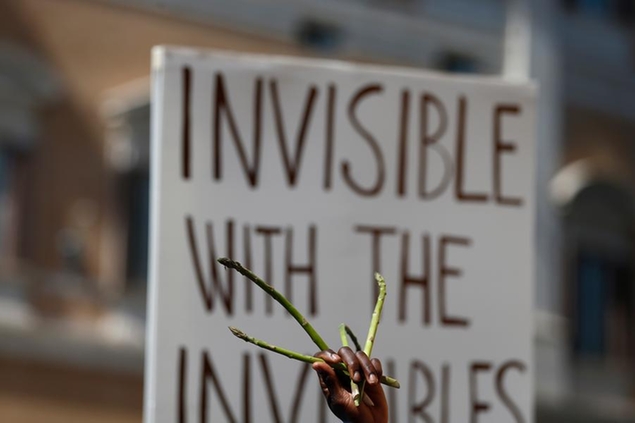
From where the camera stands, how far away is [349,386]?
299 centimetres

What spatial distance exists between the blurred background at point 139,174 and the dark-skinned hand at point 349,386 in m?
9.61

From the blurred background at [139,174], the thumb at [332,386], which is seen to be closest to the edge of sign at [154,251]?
the thumb at [332,386]

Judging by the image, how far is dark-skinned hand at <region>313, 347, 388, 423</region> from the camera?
296cm

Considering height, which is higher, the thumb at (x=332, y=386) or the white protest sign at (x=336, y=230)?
the white protest sign at (x=336, y=230)

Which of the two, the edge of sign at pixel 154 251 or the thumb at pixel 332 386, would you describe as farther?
the edge of sign at pixel 154 251

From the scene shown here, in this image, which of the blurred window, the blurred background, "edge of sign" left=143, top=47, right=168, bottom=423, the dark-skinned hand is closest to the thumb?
the dark-skinned hand

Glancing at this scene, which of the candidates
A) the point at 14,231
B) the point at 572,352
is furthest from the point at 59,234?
the point at 572,352

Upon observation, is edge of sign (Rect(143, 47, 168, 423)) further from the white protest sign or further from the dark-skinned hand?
the dark-skinned hand

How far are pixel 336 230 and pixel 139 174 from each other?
800 centimetres

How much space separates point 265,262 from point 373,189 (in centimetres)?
47

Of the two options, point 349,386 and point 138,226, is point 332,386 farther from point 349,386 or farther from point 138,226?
point 138,226

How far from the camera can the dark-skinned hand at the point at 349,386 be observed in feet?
9.71

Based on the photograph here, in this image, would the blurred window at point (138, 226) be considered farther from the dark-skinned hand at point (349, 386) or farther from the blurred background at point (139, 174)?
A: the dark-skinned hand at point (349, 386)

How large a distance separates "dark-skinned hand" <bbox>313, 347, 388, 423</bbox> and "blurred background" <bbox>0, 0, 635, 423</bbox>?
31.5 feet
